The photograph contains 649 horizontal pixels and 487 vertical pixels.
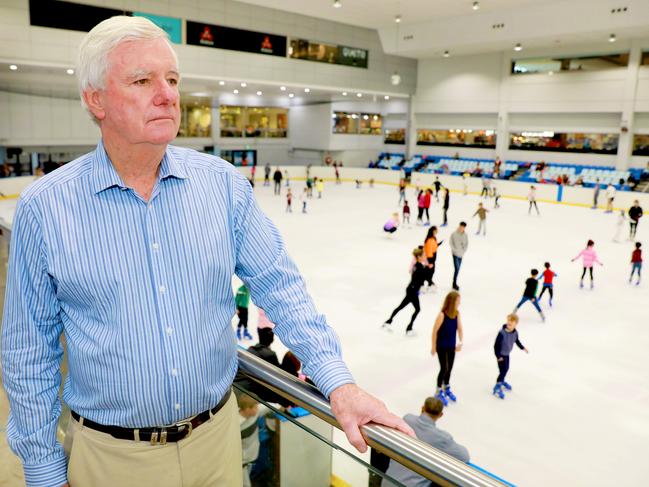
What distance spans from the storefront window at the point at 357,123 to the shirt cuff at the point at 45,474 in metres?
42.0

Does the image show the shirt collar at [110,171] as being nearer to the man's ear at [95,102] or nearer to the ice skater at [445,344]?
the man's ear at [95,102]

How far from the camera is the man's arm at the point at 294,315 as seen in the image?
1.43m

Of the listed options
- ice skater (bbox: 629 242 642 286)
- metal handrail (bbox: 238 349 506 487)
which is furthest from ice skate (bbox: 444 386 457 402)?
ice skater (bbox: 629 242 642 286)

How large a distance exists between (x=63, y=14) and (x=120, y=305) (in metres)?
26.3

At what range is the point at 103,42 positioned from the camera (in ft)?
4.74

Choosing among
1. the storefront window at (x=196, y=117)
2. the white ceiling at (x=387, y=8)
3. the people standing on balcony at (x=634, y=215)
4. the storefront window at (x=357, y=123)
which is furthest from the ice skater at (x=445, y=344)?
the storefront window at (x=357, y=123)

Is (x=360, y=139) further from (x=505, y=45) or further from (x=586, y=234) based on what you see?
(x=586, y=234)

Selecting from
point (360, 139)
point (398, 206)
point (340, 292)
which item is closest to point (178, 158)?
point (340, 292)

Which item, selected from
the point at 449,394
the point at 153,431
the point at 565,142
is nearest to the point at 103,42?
the point at 153,431

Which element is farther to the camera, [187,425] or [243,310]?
[243,310]

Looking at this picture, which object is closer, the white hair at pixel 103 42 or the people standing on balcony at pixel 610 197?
the white hair at pixel 103 42

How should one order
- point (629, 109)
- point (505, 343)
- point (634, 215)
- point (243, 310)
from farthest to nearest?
point (629, 109) < point (634, 215) < point (243, 310) < point (505, 343)

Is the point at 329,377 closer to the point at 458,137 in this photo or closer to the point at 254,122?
the point at 458,137

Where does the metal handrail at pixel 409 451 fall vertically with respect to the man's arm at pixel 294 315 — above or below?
below
